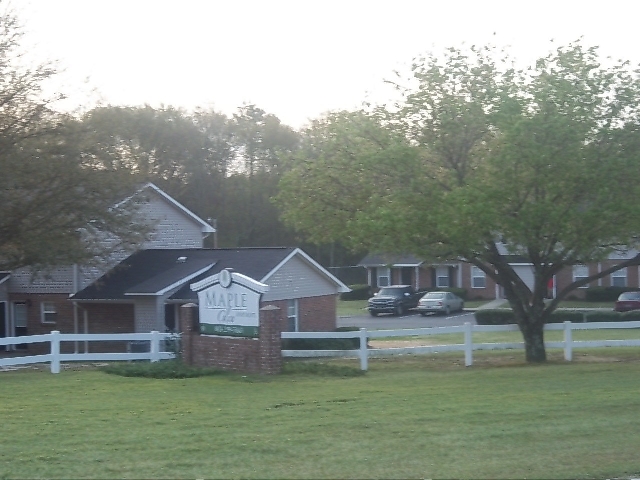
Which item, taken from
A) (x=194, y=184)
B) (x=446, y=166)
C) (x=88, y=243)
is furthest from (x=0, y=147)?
(x=194, y=184)

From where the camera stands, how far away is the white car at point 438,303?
54531mm

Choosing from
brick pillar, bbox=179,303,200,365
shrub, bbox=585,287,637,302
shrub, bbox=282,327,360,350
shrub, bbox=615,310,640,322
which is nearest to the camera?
brick pillar, bbox=179,303,200,365

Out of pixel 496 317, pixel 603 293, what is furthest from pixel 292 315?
pixel 603 293

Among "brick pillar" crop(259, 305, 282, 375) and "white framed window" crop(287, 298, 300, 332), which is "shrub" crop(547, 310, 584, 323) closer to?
"white framed window" crop(287, 298, 300, 332)

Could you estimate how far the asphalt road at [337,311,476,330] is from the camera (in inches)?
1886

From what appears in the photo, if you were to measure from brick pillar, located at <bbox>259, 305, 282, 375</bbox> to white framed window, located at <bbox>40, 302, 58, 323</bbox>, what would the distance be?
16.9m

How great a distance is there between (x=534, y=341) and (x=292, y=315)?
12136 millimetres

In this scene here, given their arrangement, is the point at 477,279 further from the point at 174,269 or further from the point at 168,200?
the point at 174,269

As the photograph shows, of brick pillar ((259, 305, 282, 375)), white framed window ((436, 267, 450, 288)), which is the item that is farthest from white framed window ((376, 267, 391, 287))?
brick pillar ((259, 305, 282, 375))

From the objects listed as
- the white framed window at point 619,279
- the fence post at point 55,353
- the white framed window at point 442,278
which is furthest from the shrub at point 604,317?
the fence post at point 55,353

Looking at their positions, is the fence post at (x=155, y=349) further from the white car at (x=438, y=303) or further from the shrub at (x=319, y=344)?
the white car at (x=438, y=303)

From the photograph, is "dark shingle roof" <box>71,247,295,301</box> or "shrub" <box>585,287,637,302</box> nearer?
"dark shingle roof" <box>71,247,295,301</box>

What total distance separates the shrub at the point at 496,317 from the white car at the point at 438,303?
964cm

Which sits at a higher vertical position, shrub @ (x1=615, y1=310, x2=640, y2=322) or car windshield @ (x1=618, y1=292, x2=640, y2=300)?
car windshield @ (x1=618, y1=292, x2=640, y2=300)
